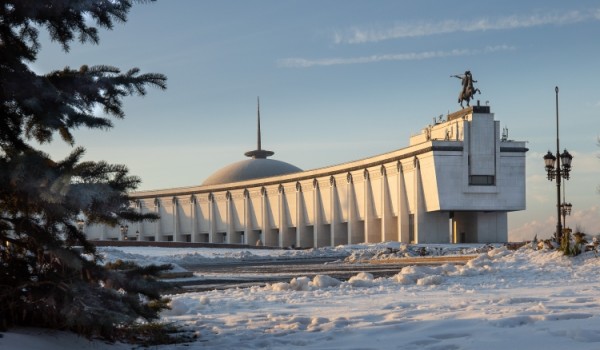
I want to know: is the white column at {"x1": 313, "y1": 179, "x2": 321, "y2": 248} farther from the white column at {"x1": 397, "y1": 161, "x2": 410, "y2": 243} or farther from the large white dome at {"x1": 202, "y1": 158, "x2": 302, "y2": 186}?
the large white dome at {"x1": 202, "y1": 158, "x2": 302, "y2": 186}

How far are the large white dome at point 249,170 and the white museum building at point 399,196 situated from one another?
949 centimetres

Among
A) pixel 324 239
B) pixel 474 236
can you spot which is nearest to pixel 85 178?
pixel 474 236

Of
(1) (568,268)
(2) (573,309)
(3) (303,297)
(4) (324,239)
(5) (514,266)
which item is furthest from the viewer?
(4) (324,239)

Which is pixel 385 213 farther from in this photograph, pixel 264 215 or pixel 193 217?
pixel 193 217

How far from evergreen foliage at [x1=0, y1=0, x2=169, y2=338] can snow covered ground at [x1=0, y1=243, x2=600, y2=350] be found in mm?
538

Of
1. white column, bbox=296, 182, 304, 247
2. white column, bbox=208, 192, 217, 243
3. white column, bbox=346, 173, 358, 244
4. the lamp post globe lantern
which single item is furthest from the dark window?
the lamp post globe lantern

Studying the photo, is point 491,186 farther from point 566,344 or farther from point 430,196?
point 566,344

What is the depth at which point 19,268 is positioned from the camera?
8070 millimetres

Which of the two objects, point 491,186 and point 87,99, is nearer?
point 87,99

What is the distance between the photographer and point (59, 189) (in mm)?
6840

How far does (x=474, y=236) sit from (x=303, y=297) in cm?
6832

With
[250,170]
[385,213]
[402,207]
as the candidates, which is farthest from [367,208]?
[250,170]

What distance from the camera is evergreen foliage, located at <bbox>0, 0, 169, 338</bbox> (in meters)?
7.22

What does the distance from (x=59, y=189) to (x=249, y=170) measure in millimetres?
112614
